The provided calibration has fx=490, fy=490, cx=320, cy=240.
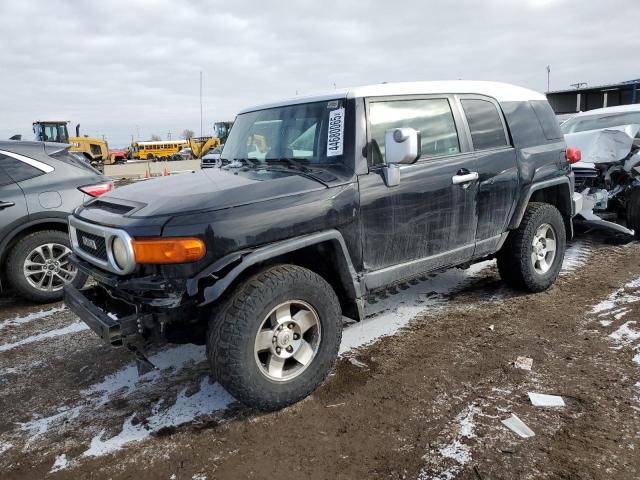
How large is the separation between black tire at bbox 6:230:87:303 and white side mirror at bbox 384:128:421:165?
11.2 feet

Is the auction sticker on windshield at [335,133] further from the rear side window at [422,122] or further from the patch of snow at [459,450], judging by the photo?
the patch of snow at [459,450]

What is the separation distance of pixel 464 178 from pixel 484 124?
0.66 m

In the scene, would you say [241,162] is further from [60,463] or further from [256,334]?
[60,463]

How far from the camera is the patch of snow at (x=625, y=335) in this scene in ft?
12.3

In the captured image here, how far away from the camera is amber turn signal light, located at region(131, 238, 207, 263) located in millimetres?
2654

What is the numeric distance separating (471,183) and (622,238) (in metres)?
4.49

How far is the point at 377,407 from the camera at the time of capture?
3.03 metres

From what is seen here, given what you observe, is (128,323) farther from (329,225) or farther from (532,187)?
(532,187)

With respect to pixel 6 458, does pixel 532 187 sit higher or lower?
higher

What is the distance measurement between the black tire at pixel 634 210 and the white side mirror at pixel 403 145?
5085 millimetres

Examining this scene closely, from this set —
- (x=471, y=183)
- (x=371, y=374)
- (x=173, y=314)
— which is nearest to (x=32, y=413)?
(x=173, y=314)

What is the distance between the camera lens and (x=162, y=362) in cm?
378

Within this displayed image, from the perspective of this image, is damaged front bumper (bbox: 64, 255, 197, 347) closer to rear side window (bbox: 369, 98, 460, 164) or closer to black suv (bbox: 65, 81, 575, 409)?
black suv (bbox: 65, 81, 575, 409)

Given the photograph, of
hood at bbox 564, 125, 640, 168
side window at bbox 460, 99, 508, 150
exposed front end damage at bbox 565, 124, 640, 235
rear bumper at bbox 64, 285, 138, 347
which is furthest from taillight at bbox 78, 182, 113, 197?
hood at bbox 564, 125, 640, 168
